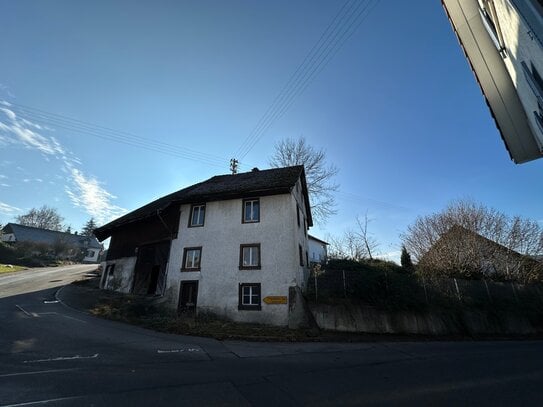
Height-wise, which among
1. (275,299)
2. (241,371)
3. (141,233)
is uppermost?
(141,233)

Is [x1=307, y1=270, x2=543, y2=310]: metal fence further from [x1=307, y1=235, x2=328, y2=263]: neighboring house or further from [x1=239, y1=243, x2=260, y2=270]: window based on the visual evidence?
[x1=307, y1=235, x2=328, y2=263]: neighboring house

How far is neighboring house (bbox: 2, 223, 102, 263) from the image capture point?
197 feet

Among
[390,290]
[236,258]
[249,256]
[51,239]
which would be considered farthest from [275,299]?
[51,239]

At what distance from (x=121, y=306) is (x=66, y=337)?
6.70 meters

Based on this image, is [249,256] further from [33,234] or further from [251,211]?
[33,234]

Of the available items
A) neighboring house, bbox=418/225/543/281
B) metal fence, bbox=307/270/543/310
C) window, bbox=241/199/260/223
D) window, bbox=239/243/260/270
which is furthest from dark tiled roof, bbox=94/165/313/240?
neighboring house, bbox=418/225/543/281

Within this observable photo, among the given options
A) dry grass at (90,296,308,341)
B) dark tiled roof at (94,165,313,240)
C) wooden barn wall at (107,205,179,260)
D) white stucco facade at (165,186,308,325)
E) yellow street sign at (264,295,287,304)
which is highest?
dark tiled roof at (94,165,313,240)

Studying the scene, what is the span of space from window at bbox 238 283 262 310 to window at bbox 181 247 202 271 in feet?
11.8

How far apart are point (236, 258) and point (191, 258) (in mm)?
3545

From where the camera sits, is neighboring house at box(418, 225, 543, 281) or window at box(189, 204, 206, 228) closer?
window at box(189, 204, 206, 228)

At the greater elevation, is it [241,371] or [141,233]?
[141,233]

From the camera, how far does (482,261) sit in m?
21.4

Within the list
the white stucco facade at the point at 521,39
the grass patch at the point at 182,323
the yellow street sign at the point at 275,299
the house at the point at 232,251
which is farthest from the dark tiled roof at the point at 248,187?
the white stucco facade at the point at 521,39

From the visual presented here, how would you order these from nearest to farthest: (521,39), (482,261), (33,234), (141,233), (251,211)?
(521,39) → (251,211) → (482,261) → (141,233) → (33,234)
